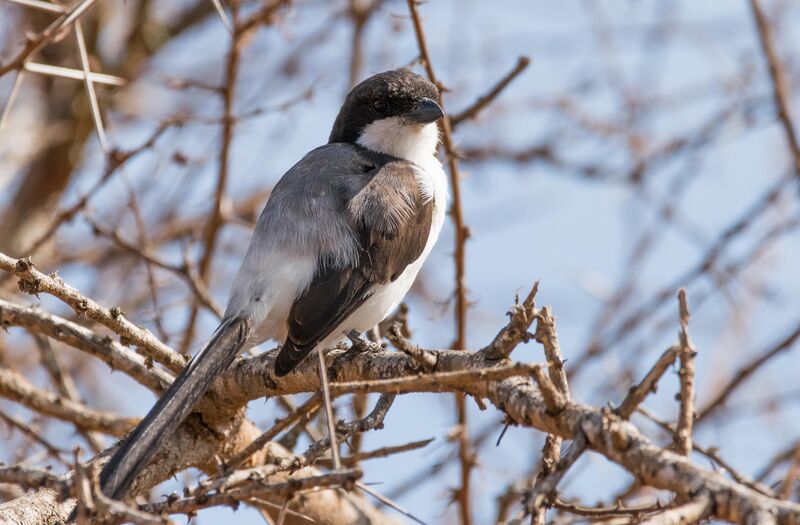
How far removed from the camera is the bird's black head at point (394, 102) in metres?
4.38

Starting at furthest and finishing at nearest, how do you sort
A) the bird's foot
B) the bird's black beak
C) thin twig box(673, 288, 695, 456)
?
1. the bird's black beak
2. the bird's foot
3. thin twig box(673, 288, 695, 456)

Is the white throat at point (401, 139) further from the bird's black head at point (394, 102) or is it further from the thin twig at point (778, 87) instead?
the thin twig at point (778, 87)

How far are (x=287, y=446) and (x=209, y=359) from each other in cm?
86

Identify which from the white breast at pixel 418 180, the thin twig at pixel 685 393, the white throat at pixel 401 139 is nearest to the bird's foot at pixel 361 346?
the white breast at pixel 418 180

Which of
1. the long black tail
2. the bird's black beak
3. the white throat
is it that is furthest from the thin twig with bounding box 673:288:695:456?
the white throat

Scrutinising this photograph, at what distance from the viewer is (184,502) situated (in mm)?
2113

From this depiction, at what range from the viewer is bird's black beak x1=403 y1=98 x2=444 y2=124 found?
14.0 ft

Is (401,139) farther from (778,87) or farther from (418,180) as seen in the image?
(778,87)

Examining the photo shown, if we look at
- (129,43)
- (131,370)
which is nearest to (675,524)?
(131,370)

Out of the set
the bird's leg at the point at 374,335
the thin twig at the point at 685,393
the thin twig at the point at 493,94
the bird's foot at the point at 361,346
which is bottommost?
the thin twig at the point at 685,393

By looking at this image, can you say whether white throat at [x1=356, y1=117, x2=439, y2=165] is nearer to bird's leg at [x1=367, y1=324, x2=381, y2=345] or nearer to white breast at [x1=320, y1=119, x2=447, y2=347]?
white breast at [x1=320, y1=119, x2=447, y2=347]

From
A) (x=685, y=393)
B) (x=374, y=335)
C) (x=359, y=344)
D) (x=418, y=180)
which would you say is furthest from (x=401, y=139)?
(x=685, y=393)

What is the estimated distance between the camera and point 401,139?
4.48 m

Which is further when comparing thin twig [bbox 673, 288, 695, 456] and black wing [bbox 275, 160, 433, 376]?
black wing [bbox 275, 160, 433, 376]
